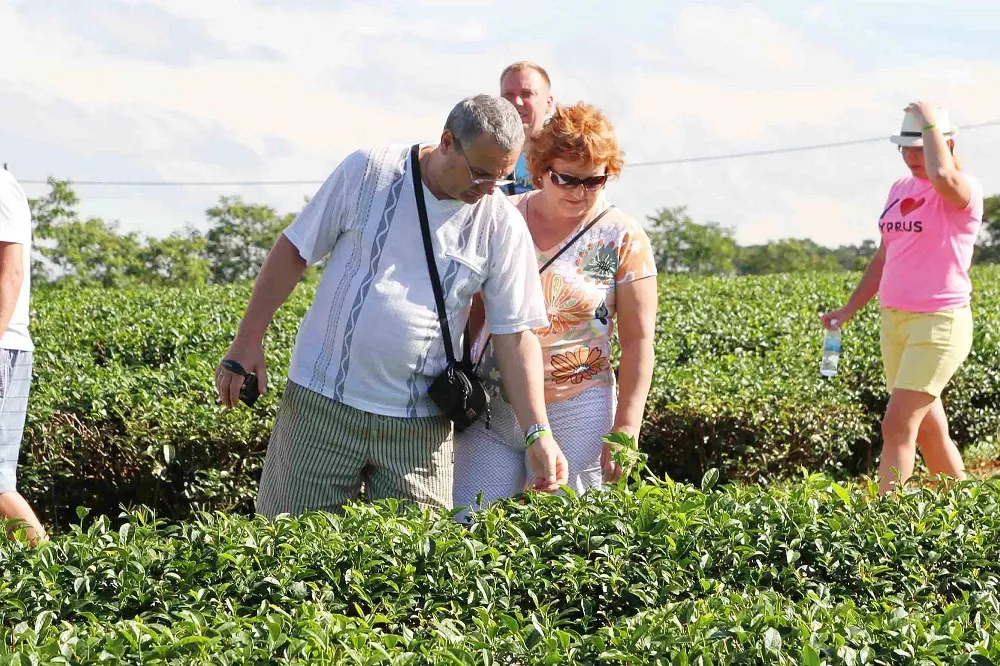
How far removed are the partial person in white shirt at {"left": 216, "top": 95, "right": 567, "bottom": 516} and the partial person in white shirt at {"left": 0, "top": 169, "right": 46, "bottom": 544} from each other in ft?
3.22

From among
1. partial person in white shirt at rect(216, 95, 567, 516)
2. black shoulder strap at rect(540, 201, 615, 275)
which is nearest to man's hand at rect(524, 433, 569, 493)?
partial person in white shirt at rect(216, 95, 567, 516)

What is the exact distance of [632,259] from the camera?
12.5ft

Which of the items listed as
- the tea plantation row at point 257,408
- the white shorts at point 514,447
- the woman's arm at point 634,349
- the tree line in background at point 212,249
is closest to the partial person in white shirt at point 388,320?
the white shorts at point 514,447

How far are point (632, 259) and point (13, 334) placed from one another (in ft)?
6.89

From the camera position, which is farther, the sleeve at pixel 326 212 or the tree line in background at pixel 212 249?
the tree line in background at pixel 212 249

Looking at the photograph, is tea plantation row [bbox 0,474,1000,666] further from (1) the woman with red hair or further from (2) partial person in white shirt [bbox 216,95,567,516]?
(1) the woman with red hair

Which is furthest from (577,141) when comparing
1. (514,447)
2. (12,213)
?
(12,213)

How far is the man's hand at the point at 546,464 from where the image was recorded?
3.45 meters

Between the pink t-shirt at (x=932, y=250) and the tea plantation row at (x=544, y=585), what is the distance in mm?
1762

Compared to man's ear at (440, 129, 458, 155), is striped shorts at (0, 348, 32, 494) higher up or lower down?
lower down

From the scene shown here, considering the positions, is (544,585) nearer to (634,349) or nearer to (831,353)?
(634,349)

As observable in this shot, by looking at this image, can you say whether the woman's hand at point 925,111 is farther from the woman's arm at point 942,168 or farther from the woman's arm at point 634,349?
the woman's arm at point 634,349

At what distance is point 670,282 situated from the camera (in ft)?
47.3

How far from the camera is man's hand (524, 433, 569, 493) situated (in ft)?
11.3
